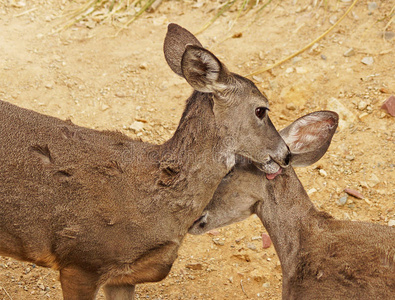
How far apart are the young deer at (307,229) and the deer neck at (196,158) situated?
1.20ft

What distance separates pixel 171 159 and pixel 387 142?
3488 millimetres

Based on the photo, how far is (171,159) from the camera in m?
4.38

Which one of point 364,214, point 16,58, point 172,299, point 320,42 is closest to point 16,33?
point 16,58

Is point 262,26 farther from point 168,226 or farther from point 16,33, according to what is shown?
point 168,226

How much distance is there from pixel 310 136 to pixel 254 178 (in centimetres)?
59

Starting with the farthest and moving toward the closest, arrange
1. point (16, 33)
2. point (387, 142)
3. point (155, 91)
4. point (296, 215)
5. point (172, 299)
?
point (16, 33) < point (155, 91) < point (387, 142) < point (172, 299) < point (296, 215)

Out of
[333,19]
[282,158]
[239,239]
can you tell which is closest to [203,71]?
[282,158]

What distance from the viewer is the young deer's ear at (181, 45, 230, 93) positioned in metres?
4.11

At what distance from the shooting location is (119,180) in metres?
4.24

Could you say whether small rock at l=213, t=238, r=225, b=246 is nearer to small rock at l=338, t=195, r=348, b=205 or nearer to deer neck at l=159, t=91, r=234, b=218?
small rock at l=338, t=195, r=348, b=205

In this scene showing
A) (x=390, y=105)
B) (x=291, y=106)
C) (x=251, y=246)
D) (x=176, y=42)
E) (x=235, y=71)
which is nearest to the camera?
(x=176, y=42)

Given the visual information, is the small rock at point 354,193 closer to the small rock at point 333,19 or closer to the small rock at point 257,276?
the small rock at point 257,276

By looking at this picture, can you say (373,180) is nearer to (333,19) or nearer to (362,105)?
(362,105)

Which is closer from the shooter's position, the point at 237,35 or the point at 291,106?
the point at 291,106
